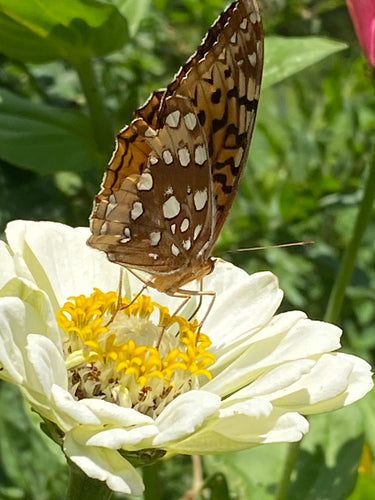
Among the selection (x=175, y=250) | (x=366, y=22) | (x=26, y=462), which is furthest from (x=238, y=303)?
(x=26, y=462)

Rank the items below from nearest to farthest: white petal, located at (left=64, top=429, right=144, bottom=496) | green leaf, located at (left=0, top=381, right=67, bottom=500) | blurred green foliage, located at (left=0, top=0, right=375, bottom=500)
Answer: white petal, located at (left=64, top=429, right=144, bottom=496)
blurred green foliage, located at (left=0, top=0, right=375, bottom=500)
green leaf, located at (left=0, top=381, right=67, bottom=500)

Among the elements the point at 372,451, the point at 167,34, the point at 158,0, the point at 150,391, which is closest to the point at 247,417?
the point at 150,391

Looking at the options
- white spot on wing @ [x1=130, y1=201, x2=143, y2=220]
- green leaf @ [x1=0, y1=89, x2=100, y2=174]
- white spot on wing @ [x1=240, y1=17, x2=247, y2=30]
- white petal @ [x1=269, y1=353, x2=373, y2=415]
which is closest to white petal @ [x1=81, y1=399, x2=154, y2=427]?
white petal @ [x1=269, y1=353, x2=373, y2=415]

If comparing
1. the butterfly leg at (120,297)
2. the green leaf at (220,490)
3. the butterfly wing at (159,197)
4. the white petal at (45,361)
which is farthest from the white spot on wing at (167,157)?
the green leaf at (220,490)

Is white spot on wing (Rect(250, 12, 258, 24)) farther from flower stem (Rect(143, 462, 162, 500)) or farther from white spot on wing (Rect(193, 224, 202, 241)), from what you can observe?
flower stem (Rect(143, 462, 162, 500))

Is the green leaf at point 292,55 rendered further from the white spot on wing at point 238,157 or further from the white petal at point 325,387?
the white petal at point 325,387

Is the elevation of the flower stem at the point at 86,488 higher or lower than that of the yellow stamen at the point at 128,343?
lower

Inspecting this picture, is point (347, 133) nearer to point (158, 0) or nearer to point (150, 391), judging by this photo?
point (158, 0)
